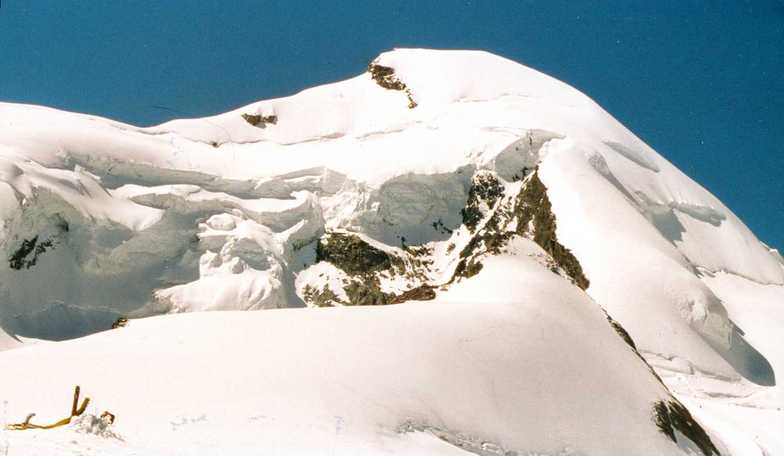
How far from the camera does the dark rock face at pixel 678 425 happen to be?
764 inches

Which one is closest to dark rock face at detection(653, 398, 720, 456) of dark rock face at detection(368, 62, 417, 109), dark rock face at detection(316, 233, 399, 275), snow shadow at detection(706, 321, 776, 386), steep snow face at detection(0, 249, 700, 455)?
steep snow face at detection(0, 249, 700, 455)

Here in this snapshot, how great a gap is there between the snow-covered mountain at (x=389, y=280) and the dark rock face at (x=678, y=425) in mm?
116

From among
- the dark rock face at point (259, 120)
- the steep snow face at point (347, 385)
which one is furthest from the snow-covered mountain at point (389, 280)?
the dark rock face at point (259, 120)

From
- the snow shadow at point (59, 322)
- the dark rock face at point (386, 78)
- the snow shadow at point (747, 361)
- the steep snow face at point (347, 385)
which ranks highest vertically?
the dark rock face at point (386, 78)

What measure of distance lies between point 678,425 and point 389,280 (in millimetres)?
28296

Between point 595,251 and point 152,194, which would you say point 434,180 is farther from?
point 152,194

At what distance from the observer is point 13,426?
37.0 ft

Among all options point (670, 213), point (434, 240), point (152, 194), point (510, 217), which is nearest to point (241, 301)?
point (152, 194)

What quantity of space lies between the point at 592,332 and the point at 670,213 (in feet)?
90.9

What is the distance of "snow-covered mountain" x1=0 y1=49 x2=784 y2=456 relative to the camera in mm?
13984

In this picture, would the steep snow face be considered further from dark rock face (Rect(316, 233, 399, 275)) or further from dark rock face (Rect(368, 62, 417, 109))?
dark rock face (Rect(368, 62, 417, 109))

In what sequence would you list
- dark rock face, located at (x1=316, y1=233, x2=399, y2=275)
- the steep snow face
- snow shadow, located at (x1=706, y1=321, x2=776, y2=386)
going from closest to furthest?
the steep snow face, snow shadow, located at (x1=706, y1=321, x2=776, y2=386), dark rock face, located at (x1=316, y1=233, x2=399, y2=275)

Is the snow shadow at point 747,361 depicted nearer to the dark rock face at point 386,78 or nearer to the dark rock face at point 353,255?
the dark rock face at point 353,255

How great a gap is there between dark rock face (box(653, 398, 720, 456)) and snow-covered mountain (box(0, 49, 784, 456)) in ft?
0.38
